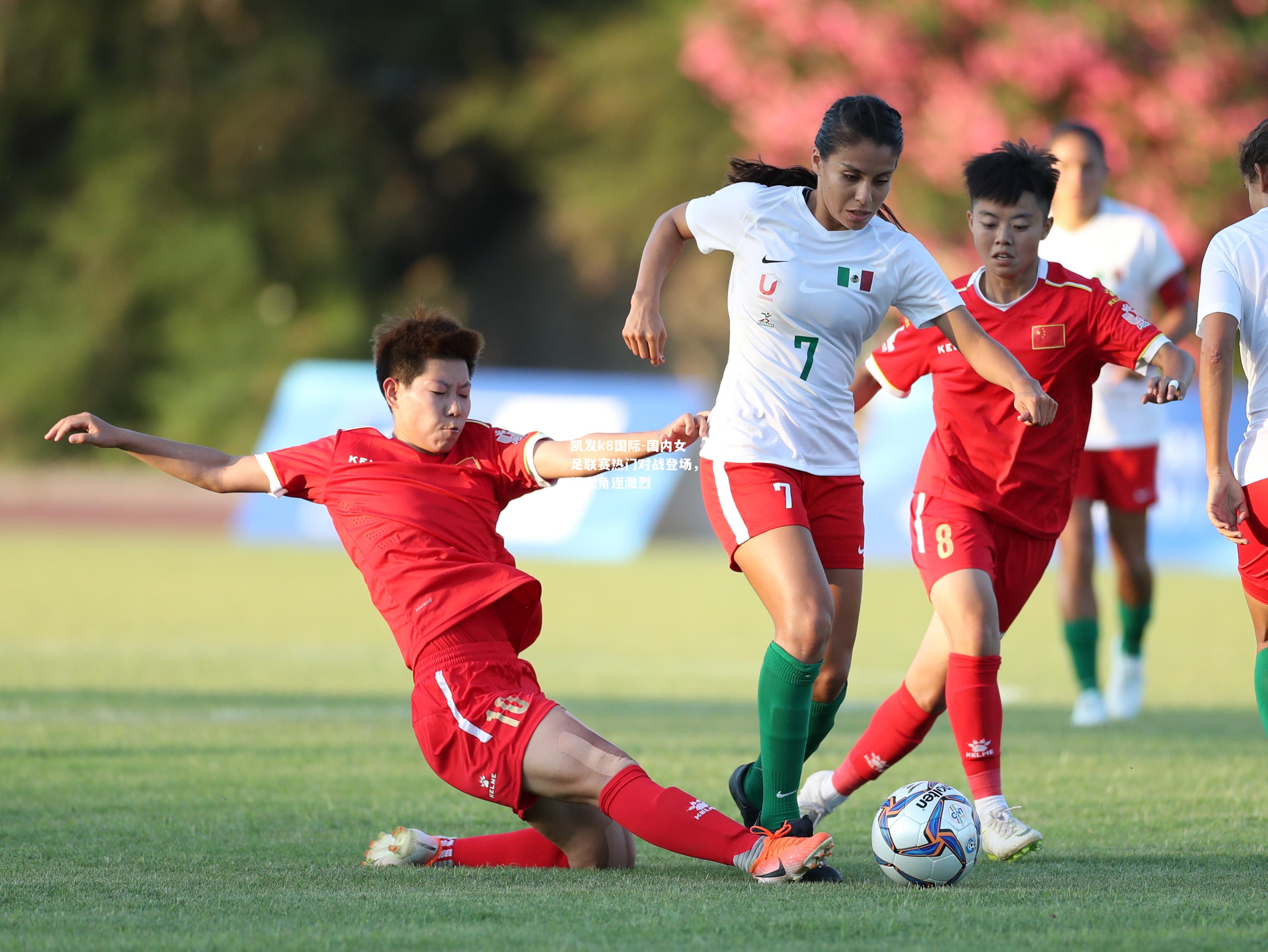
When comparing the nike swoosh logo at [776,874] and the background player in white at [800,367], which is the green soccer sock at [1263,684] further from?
the nike swoosh logo at [776,874]

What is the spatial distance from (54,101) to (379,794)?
24115 millimetres

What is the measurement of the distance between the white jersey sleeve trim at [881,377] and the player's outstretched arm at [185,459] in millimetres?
1956

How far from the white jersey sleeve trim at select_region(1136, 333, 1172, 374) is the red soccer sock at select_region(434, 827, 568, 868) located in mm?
2241

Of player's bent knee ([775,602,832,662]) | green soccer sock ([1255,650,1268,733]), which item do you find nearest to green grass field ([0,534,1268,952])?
green soccer sock ([1255,650,1268,733])

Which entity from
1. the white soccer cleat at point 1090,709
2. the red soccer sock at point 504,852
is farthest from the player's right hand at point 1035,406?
the white soccer cleat at point 1090,709

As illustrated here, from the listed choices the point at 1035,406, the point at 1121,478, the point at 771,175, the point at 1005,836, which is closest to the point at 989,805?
the point at 1005,836

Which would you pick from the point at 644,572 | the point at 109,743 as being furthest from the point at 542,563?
the point at 109,743

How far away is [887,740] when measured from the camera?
4.89 m

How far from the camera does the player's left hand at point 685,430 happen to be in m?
4.09

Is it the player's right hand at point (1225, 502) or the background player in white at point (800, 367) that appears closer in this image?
the player's right hand at point (1225, 502)

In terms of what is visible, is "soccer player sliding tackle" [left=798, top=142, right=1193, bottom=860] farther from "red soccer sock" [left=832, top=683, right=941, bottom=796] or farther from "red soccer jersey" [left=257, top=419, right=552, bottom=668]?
"red soccer jersey" [left=257, top=419, right=552, bottom=668]

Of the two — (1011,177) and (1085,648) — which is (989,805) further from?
(1085,648)

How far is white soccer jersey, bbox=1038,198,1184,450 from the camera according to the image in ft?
23.5

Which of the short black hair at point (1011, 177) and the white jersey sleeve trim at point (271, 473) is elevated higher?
the short black hair at point (1011, 177)
